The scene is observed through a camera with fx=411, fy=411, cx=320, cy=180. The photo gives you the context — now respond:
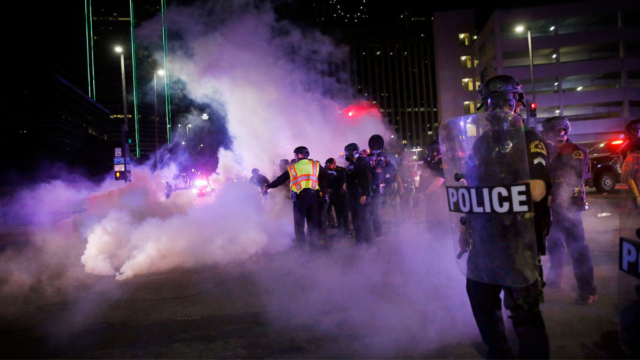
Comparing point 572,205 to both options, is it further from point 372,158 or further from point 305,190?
point 372,158

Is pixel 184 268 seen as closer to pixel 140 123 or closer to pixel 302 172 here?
pixel 302 172

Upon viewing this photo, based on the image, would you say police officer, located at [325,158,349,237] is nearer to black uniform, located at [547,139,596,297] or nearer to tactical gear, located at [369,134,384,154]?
tactical gear, located at [369,134,384,154]

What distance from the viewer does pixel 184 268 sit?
19.5 feet

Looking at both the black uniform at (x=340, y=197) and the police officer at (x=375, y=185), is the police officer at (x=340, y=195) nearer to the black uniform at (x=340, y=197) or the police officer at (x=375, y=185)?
the black uniform at (x=340, y=197)

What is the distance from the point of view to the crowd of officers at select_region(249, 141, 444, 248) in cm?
627

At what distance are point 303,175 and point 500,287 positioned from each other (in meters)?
4.12

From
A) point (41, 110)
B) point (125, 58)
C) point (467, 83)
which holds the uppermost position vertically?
point (41, 110)

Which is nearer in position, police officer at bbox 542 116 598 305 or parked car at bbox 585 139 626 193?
police officer at bbox 542 116 598 305

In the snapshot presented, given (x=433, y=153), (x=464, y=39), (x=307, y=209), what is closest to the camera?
(x=433, y=153)

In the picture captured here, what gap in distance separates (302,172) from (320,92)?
10.7 m

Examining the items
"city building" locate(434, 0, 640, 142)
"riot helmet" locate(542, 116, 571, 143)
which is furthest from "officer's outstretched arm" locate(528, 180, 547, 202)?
"city building" locate(434, 0, 640, 142)

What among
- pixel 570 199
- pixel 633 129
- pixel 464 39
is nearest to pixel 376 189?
pixel 570 199

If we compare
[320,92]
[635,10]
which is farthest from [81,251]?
[635,10]

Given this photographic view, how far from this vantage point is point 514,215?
2.27 meters
